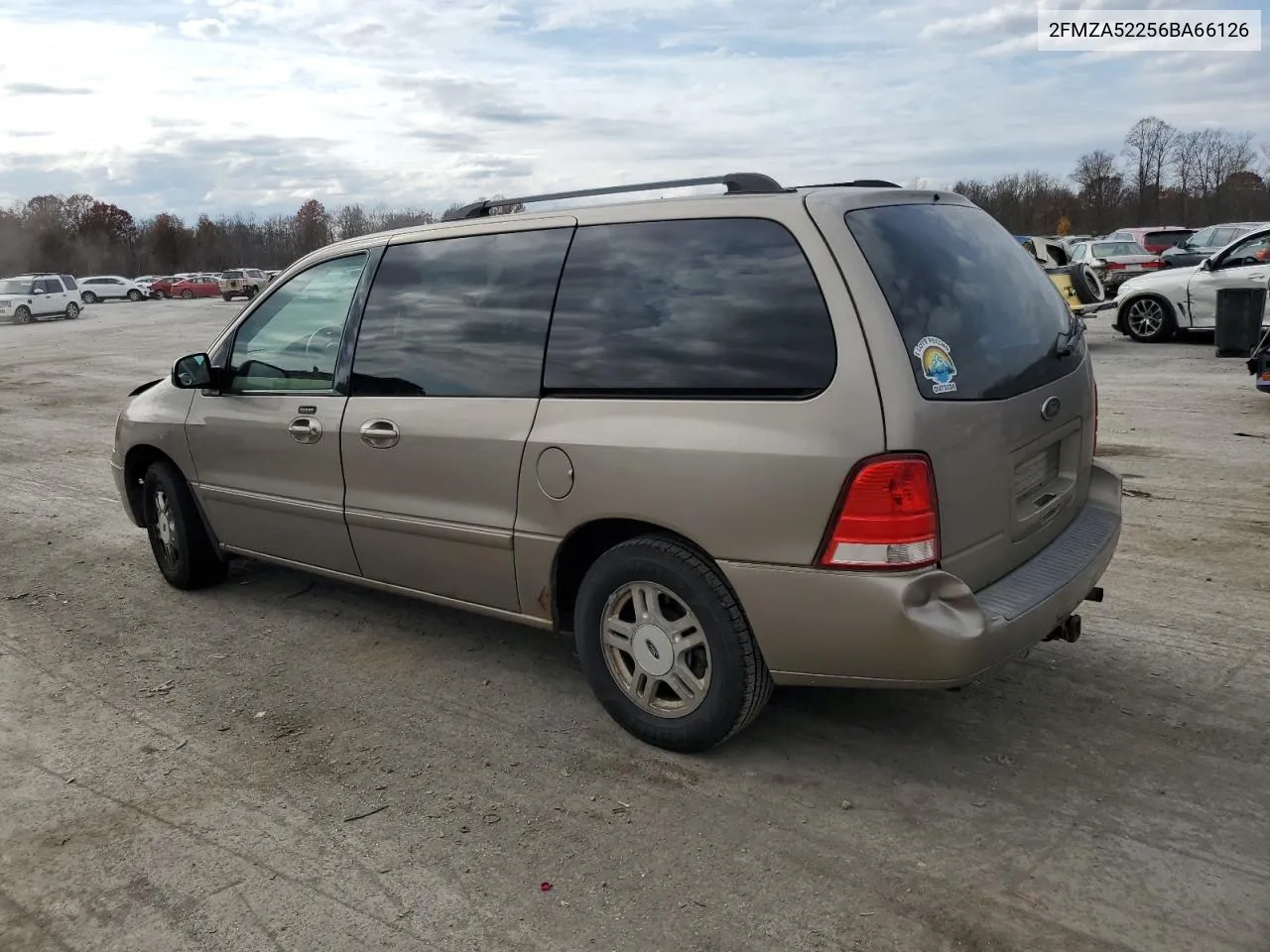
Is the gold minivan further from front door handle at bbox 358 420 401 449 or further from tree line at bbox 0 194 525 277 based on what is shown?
tree line at bbox 0 194 525 277

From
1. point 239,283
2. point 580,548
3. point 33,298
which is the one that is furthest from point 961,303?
point 239,283

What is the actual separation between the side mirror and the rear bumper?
307 cm

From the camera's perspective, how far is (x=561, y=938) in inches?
109

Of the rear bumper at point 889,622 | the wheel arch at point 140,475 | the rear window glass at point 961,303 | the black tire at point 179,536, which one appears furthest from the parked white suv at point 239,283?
the rear bumper at point 889,622

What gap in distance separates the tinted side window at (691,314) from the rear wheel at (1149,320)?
1440 cm

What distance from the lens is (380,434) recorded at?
14.3ft

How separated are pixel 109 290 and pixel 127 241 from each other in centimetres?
4641

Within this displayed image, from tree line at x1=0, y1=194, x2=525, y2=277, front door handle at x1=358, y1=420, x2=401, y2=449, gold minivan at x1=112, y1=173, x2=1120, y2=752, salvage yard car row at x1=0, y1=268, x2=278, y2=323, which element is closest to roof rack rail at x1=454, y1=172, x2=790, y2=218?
gold minivan at x1=112, y1=173, x2=1120, y2=752

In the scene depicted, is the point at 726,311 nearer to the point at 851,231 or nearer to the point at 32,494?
the point at 851,231

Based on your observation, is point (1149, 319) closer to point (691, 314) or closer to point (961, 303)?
point (961, 303)

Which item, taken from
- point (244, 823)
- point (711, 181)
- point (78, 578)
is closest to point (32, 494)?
point (78, 578)

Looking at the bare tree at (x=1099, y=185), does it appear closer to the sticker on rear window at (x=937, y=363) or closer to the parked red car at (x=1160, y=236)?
the parked red car at (x=1160, y=236)

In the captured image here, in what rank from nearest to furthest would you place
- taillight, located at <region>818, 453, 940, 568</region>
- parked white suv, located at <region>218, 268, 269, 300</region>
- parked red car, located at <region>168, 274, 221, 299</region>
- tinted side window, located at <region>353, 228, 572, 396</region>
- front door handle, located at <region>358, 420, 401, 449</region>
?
taillight, located at <region>818, 453, 940, 568</region>
tinted side window, located at <region>353, 228, 572, 396</region>
front door handle, located at <region>358, 420, 401, 449</region>
parked white suv, located at <region>218, 268, 269, 300</region>
parked red car, located at <region>168, 274, 221, 299</region>

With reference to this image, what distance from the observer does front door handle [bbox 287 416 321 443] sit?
464 cm
